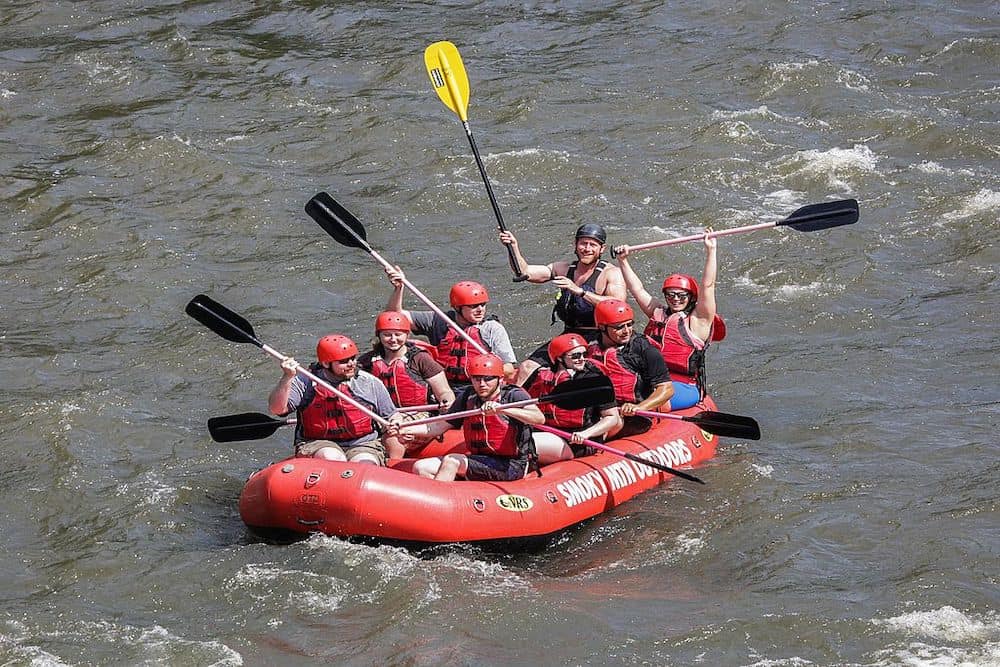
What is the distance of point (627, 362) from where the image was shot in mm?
9484

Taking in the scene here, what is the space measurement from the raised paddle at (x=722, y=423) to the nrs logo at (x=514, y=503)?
4.03ft

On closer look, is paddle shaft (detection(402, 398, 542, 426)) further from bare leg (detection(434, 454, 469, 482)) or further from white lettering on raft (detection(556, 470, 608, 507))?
white lettering on raft (detection(556, 470, 608, 507))

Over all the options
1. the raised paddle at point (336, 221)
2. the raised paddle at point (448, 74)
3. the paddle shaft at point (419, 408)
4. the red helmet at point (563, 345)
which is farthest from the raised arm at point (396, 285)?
the raised paddle at point (448, 74)

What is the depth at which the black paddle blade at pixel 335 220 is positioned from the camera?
10125 mm

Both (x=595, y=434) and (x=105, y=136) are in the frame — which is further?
(x=105, y=136)

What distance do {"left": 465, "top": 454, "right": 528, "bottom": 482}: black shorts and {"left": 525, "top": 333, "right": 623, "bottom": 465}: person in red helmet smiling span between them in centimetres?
38

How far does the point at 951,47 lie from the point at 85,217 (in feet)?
34.5

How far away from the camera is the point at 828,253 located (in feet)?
45.1

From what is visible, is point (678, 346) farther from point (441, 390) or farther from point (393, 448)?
point (393, 448)

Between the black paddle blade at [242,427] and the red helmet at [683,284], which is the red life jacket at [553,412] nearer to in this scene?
the red helmet at [683,284]

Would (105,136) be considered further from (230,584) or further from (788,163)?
(230,584)

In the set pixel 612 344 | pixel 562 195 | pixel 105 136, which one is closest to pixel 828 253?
pixel 562 195

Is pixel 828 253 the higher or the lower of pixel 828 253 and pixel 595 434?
the lower

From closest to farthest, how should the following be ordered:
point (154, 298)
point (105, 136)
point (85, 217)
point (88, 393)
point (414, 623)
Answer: point (414, 623)
point (88, 393)
point (154, 298)
point (85, 217)
point (105, 136)
